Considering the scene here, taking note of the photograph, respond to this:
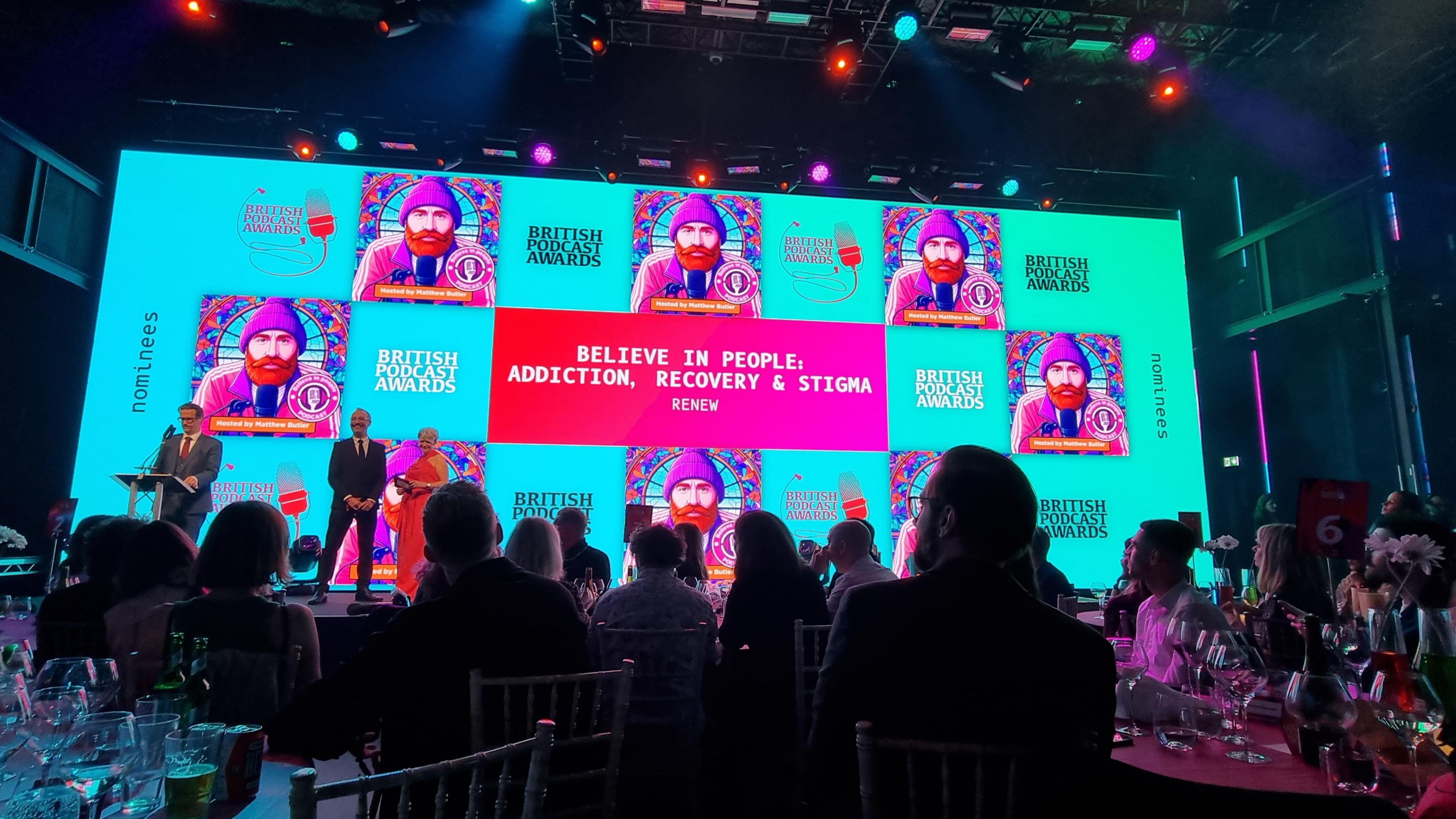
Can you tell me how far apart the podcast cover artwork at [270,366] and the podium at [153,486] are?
829mm

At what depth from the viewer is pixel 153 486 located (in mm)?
5168

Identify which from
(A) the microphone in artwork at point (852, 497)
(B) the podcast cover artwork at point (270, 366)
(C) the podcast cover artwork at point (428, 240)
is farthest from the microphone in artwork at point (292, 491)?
(A) the microphone in artwork at point (852, 497)

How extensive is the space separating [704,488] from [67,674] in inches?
206

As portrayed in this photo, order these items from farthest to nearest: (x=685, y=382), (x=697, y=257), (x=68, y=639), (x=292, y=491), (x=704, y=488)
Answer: (x=697, y=257) < (x=685, y=382) < (x=704, y=488) < (x=292, y=491) < (x=68, y=639)

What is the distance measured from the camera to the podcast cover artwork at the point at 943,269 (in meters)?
6.95

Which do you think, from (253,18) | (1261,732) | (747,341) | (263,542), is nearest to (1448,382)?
(747,341)

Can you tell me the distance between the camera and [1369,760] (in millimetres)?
1154

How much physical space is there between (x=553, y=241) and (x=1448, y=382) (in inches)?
289

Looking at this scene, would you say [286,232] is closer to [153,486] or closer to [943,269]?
[153,486]

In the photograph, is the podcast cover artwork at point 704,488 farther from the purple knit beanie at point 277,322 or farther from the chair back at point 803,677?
the chair back at point 803,677

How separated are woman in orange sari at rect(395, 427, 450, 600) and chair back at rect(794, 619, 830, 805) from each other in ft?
9.75

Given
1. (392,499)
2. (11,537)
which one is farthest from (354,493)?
(11,537)

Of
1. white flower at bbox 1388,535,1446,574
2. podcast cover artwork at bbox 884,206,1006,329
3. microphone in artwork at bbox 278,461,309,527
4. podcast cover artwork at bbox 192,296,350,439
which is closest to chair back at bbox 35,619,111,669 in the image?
white flower at bbox 1388,535,1446,574

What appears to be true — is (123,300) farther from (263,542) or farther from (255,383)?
(263,542)
